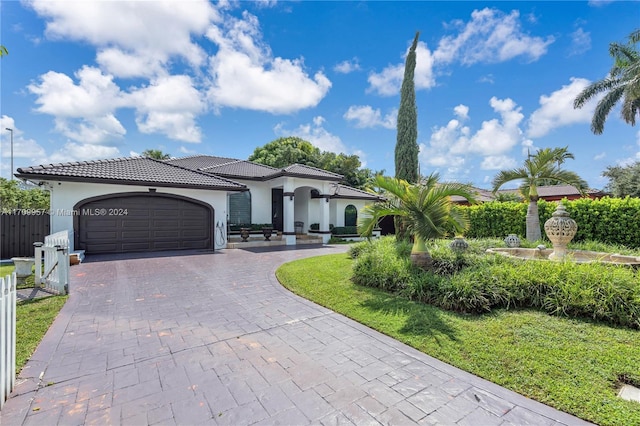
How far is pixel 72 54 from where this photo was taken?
40.9ft

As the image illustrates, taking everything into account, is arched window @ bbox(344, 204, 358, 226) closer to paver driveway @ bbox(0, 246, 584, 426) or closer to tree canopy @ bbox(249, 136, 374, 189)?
tree canopy @ bbox(249, 136, 374, 189)

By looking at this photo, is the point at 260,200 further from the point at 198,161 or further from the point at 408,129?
the point at 408,129

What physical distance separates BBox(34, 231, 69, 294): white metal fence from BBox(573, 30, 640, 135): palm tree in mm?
29470

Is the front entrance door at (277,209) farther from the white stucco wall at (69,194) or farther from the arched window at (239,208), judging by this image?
the white stucco wall at (69,194)

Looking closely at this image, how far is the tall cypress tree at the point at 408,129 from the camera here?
1155 cm

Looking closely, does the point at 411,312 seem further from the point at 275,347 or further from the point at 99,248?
the point at 99,248

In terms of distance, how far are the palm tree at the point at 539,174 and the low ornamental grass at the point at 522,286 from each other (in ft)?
16.1

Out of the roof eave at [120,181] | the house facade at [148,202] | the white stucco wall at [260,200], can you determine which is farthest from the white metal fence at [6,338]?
the white stucco wall at [260,200]

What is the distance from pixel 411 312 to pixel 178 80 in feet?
54.7

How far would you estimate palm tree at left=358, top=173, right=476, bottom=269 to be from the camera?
6730 mm

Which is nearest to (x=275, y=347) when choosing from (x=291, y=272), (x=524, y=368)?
(x=524, y=368)

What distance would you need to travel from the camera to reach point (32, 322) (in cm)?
480

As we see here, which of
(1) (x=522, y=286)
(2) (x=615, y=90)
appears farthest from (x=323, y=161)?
(1) (x=522, y=286)

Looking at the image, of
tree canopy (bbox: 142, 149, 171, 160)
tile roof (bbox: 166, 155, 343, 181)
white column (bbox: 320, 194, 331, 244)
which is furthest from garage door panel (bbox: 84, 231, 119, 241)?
tree canopy (bbox: 142, 149, 171, 160)
